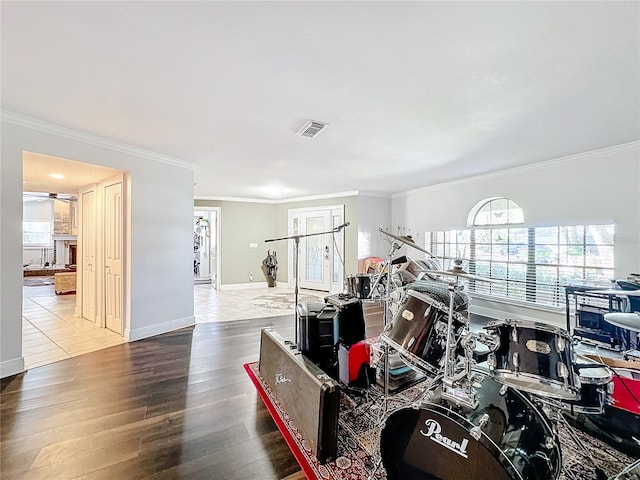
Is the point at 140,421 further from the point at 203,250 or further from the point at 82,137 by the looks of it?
the point at 203,250

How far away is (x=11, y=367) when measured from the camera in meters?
2.67

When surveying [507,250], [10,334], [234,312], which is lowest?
[234,312]

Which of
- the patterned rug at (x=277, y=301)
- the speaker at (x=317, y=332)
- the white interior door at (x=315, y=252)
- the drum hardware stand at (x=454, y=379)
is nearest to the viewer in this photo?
the drum hardware stand at (x=454, y=379)

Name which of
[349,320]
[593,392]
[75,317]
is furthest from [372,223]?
[75,317]

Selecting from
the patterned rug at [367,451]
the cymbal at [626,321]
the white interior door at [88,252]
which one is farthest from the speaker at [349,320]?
the white interior door at [88,252]

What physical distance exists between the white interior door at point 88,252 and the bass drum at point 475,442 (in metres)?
4.75

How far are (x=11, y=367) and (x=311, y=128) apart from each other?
3593mm

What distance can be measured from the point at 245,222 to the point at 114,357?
16.3ft

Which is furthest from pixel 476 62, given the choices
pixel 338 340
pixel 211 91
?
pixel 338 340

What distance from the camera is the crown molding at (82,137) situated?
8.79 feet

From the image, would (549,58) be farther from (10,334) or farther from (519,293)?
(10,334)

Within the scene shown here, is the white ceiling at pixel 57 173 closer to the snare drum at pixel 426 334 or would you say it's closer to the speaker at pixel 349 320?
the speaker at pixel 349 320

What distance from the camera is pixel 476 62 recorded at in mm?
1834

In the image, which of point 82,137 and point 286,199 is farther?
point 286,199
